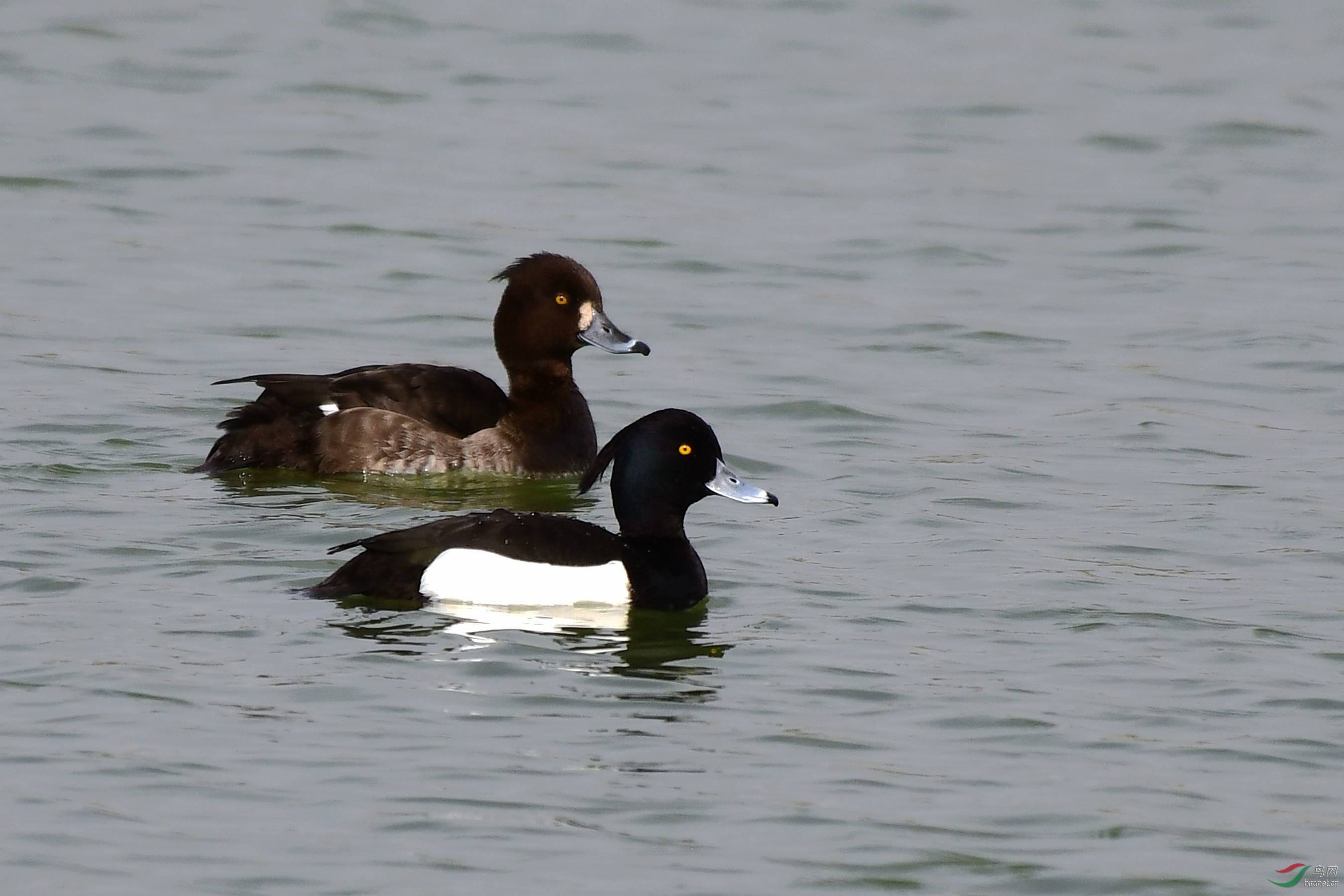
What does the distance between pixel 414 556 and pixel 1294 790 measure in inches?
133

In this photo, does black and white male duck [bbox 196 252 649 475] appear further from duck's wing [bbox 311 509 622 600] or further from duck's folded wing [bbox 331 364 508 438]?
duck's wing [bbox 311 509 622 600]

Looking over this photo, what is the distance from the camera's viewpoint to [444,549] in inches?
342

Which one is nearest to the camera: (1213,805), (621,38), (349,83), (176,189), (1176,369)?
(1213,805)

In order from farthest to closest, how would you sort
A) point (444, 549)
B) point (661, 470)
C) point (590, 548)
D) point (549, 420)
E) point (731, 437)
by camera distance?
point (731, 437)
point (549, 420)
point (661, 470)
point (590, 548)
point (444, 549)

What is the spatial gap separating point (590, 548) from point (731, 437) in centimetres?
351

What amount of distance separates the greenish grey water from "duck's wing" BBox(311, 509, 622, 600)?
0.15 metres

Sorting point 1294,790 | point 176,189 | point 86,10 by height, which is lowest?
point 1294,790

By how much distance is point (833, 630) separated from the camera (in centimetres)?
883

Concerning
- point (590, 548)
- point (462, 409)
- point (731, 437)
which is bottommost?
point (731, 437)

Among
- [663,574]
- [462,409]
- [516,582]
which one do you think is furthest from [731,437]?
[516,582]

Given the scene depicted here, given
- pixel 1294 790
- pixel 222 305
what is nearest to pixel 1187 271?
pixel 222 305

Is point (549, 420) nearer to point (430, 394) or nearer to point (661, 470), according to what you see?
point (430, 394)

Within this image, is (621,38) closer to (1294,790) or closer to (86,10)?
(86,10)

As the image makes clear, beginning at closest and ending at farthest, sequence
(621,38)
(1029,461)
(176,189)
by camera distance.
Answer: (1029,461) < (176,189) < (621,38)
